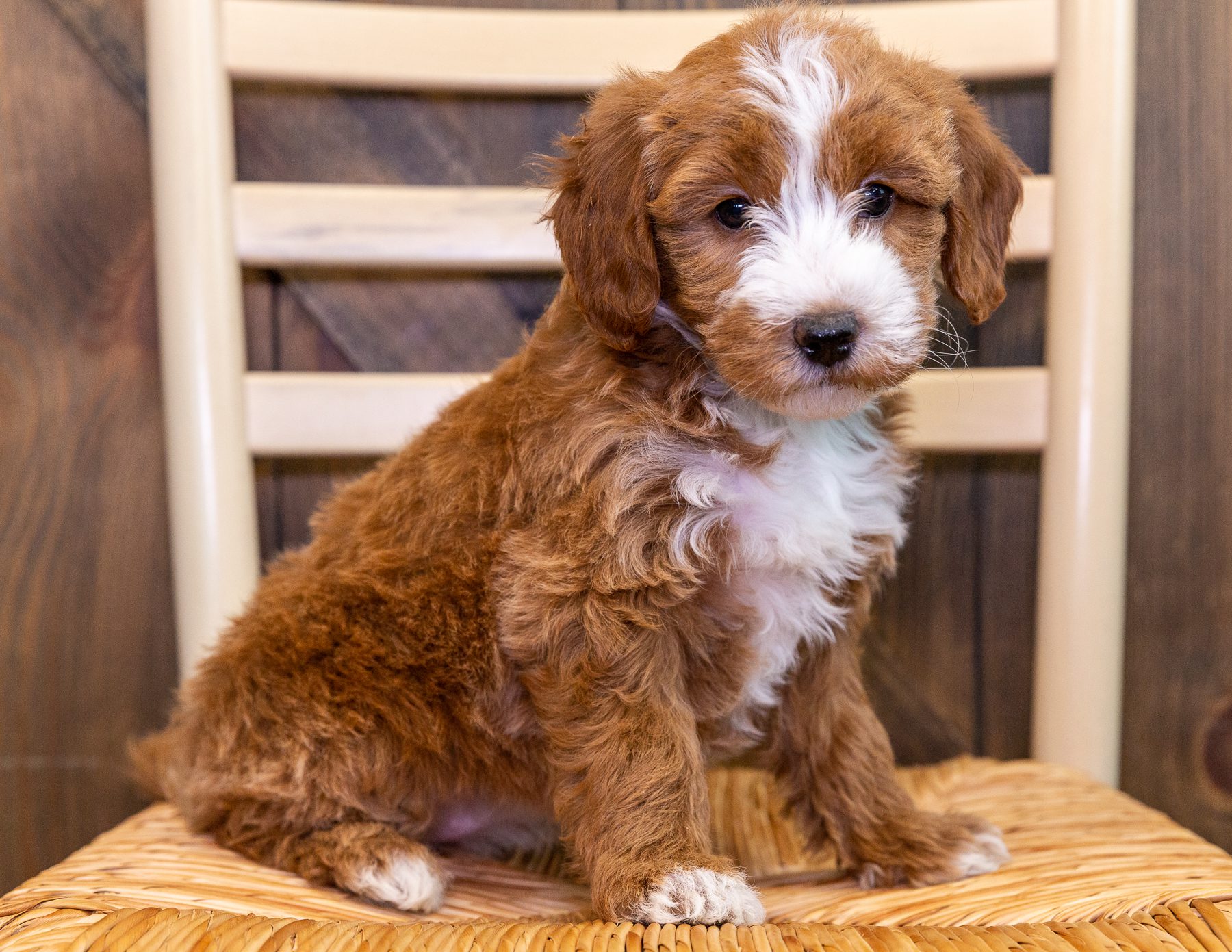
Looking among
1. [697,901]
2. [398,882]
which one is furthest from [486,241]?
[697,901]

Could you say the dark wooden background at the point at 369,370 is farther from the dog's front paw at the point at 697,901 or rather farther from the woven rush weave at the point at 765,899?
the dog's front paw at the point at 697,901

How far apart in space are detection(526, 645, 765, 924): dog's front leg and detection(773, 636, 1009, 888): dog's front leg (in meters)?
0.27

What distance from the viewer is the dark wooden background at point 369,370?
2068 millimetres

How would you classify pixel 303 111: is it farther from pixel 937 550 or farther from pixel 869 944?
pixel 869 944

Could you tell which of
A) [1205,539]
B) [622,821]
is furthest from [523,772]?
[1205,539]

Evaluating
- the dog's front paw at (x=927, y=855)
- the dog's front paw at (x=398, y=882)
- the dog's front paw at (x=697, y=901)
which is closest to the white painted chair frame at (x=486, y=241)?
the dog's front paw at (x=927, y=855)

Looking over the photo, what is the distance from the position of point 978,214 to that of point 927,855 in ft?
2.71

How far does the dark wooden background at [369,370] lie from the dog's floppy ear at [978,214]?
28.5 inches

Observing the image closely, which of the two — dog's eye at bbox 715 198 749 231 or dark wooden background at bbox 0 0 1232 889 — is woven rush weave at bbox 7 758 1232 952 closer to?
dark wooden background at bbox 0 0 1232 889

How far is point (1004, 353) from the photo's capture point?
84.5 inches

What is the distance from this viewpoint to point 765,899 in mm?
1363

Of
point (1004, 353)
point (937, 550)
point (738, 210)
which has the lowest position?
point (937, 550)

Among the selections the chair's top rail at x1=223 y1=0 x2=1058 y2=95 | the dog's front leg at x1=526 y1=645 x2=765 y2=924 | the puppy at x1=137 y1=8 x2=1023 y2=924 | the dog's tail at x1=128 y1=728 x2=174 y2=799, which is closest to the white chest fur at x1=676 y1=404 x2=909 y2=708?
the puppy at x1=137 y1=8 x2=1023 y2=924

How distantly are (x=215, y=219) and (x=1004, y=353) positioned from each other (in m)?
1.48
